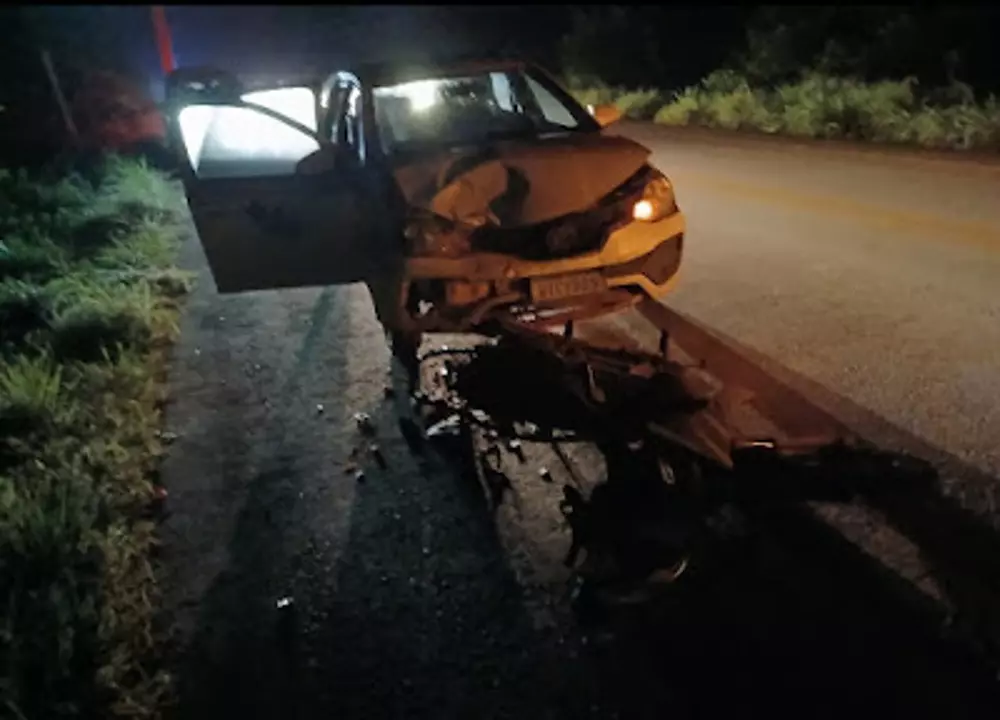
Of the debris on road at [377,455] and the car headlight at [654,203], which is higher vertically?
the car headlight at [654,203]

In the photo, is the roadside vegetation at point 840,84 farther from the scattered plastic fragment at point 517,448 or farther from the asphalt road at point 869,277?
the scattered plastic fragment at point 517,448

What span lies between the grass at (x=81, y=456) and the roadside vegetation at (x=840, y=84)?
9739mm

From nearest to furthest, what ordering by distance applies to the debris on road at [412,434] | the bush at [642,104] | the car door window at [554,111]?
the debris on road at [412,434], the car door window at [554,111], the bush at [642,104]

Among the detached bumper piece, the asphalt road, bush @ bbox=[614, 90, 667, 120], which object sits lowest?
bush @ bbox=[614, 90, 667, 120]

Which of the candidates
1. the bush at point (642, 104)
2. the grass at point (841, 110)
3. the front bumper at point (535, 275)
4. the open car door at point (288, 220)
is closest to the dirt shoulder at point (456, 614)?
the front bumper at point (535, 275)

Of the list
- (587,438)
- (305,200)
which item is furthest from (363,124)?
(587,438)

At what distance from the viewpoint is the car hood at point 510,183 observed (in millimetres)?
6164

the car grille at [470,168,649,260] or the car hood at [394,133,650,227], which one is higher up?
the car hood at [394,133,650,227]

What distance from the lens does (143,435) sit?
638 centimetres

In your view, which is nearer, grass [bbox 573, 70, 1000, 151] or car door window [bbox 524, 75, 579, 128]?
car door window [bbox 524, 75, 579, 128]

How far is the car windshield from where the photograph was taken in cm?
733

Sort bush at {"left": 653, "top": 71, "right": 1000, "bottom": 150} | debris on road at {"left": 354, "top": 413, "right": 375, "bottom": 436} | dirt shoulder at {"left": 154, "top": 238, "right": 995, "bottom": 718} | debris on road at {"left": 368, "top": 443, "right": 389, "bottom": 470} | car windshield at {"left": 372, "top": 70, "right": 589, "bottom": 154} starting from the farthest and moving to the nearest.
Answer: bush at {"left": 653, "top": 71, "right": 1000, "bottom": 150}, car windshield at {"left": 372, "top": 70, "right": 589, "bottom": 154}, debris on road at {"left": 354, "top": 413, "right": 375, "bottom": 436}, debris on road at {"left": 368, "top": 443, "right": 389, "bottom": 470}, dirt shoulder at {"left": 154, "top": 238, "right": 995, "bottom": 718}

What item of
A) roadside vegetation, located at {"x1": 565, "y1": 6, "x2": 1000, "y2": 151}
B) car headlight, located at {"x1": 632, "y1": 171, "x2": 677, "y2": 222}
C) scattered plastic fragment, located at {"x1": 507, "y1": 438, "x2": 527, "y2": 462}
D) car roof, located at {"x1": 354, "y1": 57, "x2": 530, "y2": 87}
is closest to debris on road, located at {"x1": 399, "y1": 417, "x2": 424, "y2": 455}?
scattered plastic fragment, located at {"x1": 507, "y1": 438, "x2": 527, "y2": 462}

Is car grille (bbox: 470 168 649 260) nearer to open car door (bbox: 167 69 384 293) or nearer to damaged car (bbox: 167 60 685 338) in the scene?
damaged car (bbox: 167 60 685 338)
